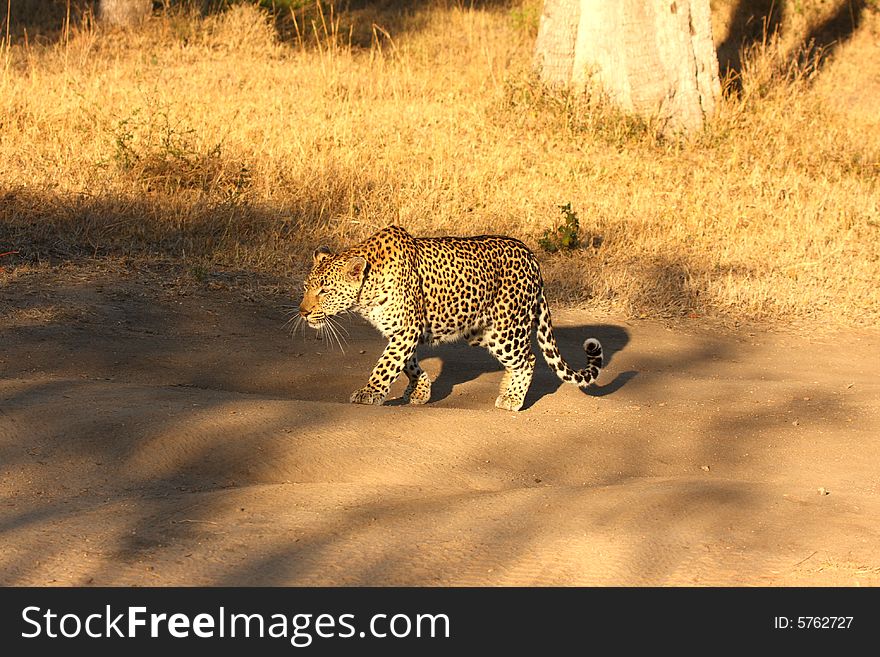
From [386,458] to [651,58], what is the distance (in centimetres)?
1059

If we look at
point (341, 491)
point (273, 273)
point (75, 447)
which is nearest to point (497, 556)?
point (341, 491)

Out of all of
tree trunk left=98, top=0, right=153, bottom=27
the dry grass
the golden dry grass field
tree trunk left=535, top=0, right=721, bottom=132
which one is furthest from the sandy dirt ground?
tree trunk left=98, top=0, right=153, bottom=27

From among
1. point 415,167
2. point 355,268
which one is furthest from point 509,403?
point 415,167

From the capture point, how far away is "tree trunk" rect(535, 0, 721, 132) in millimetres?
15656

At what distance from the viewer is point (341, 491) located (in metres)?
5.81

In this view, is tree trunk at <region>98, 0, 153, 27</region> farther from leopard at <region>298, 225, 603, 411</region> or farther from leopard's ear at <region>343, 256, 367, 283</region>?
leopard's ear at <region>343, 256, 367, 283</region>

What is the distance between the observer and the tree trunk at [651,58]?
1566 centimetres

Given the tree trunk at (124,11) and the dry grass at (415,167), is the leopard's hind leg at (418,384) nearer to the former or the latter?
the dry grass at (415,167)

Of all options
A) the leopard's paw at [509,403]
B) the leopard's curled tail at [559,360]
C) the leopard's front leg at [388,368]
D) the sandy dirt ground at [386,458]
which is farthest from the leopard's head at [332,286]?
the leopard's curled tail at [559,360]

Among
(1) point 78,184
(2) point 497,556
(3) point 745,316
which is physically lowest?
(3) point 745,316

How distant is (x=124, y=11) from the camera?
17750 mm

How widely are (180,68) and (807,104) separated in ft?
26.9

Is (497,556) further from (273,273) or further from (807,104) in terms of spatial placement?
(807,104)

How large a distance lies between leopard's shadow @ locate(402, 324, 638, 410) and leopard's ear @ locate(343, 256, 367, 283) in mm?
1199
